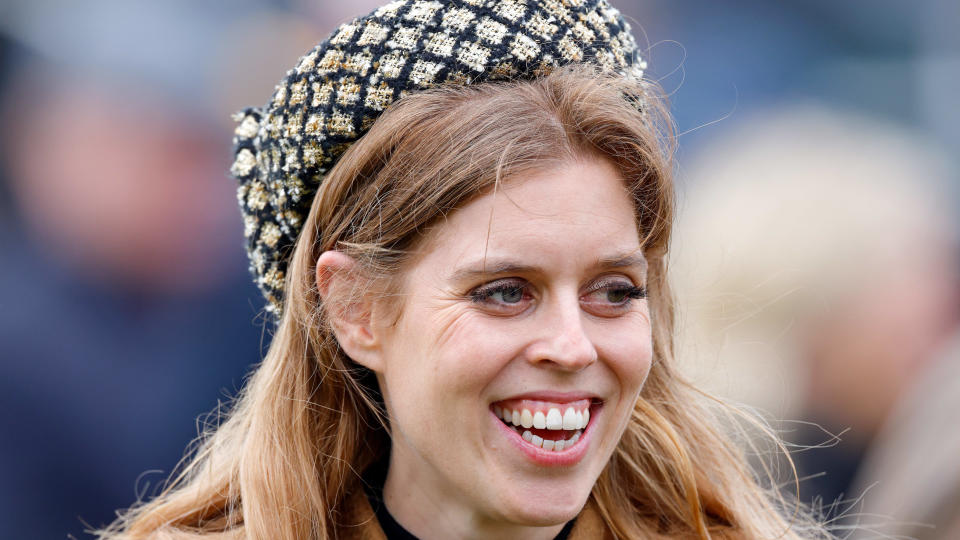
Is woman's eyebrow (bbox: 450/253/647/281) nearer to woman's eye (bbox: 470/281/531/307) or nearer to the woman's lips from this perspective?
woman's eye (bbox: 470/281/531/307)

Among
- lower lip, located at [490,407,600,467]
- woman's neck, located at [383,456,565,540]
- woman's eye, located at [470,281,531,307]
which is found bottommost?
woman's neck, located at [383,456,565,540]

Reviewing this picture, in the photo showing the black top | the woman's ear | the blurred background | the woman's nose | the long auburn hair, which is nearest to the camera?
the woman's nose

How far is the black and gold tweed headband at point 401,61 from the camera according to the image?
2238 millimetres

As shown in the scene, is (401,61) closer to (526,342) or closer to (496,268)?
(496,268)

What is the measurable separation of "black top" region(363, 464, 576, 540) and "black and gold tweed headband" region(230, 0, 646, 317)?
657 mm

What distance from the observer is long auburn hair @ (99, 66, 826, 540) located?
2.21m

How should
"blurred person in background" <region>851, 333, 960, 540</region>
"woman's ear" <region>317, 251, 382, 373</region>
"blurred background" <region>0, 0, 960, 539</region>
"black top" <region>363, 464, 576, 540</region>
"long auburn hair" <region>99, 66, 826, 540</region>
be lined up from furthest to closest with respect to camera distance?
"blurred background" <region>0, 0, 960, 539</region> < "blurred person in background" <region>851, 333, 960, 540</region> < "black top" <region>363, 464, 576, 540</region> < "woman's ear" <region>317, 251, 382, 373</region> < "long auburn hair" <region>99, 66, 826, 540</region>

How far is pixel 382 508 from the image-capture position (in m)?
2.58

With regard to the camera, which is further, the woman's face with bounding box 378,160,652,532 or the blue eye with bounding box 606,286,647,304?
the blue eye with bounding box 606,286,647,304

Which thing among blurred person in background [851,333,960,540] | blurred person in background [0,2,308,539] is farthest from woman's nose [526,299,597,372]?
blurred person in background [0,2,308,539]

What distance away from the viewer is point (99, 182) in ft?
13.3

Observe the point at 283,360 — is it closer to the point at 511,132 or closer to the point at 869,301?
the point at 511,132

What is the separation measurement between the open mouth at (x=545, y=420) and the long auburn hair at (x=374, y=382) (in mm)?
389

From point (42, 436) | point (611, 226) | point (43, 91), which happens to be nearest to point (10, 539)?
point (42, 436)
